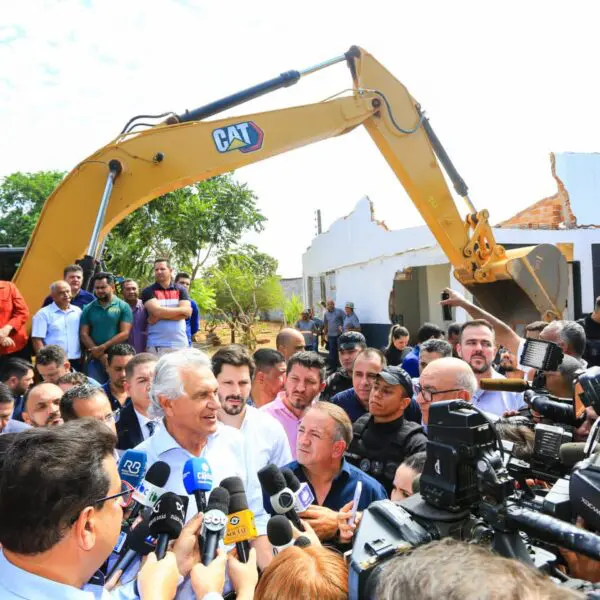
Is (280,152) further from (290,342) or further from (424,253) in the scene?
(424,253)

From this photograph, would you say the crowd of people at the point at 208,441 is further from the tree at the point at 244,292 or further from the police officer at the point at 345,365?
the tree at the point at 244,292

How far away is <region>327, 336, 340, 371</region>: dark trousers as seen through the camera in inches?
488

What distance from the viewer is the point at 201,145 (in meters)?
5.93

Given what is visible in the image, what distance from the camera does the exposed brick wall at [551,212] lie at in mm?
13755

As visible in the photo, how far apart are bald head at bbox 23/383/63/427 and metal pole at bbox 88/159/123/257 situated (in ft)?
7.70

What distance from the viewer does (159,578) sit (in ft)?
4.87

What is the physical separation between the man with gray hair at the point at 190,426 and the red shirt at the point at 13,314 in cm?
359

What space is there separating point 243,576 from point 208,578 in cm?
18

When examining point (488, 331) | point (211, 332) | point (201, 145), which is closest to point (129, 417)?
point (488, 331)

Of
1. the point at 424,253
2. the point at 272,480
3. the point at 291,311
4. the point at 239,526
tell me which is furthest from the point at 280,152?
the point at 291,311

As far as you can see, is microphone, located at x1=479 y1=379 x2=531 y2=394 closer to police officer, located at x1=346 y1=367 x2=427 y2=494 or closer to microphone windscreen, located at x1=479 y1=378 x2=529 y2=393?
microphone windscreen, located at x1=479 y1=378 x2=529 y2=393

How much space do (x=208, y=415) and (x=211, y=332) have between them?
2202 cm

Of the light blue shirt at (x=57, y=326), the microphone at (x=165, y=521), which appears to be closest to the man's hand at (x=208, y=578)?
the microphone at (x=165, y=521)

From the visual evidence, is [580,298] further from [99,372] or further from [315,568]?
[315,568]
